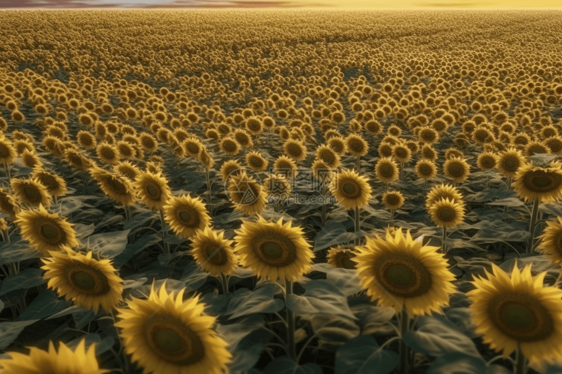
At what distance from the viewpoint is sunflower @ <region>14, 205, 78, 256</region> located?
11.0 ft

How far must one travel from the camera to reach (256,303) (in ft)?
8.54

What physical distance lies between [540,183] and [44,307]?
430 cm

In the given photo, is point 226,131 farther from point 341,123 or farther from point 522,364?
point 522,364

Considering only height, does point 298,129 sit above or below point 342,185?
above

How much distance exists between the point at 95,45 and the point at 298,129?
28.6 m

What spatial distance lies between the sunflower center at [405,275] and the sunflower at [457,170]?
4454 mm

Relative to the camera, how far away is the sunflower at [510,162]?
5422mm

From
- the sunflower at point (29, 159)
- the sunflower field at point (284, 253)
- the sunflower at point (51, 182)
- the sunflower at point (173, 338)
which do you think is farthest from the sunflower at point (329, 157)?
the sunflower at point (173, 338)

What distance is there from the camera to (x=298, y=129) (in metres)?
8.71

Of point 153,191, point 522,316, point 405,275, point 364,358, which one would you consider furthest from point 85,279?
point 522,316

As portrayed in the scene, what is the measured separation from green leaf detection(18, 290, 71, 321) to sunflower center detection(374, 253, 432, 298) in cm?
241

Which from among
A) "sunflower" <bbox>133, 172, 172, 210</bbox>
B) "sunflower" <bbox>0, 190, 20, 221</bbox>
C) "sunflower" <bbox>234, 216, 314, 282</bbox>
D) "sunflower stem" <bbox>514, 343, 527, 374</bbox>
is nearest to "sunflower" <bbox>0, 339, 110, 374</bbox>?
"sunflower" <bbox>234, 216, 314, 282</bbox>

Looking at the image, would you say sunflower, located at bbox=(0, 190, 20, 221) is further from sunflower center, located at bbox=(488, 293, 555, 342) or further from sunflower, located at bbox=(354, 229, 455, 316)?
sunflower center, located at bbox=(488, 293, 555, 342)

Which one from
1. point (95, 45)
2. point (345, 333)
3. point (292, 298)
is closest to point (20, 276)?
point (292, 298)
